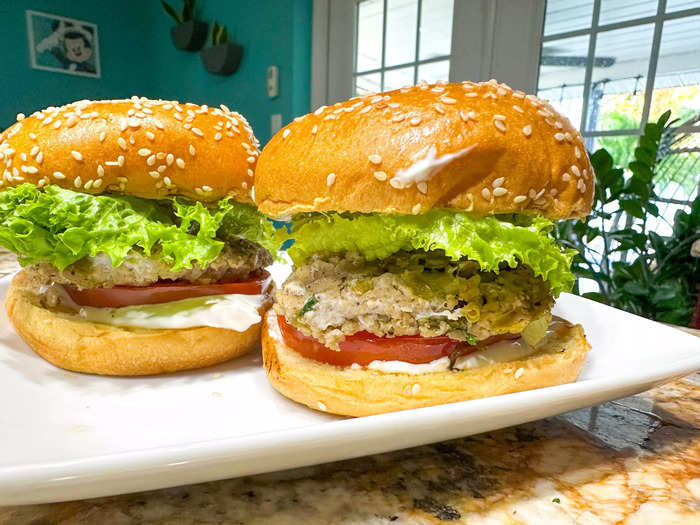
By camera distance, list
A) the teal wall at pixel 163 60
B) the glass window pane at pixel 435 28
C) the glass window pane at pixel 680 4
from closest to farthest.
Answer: the glass window pane at pixel 680 4 → the glass window pane at pixel 435 28 → the teal wall at pixel 163 60

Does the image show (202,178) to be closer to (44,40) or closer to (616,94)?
(616,94)

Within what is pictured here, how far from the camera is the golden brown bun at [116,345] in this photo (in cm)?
144

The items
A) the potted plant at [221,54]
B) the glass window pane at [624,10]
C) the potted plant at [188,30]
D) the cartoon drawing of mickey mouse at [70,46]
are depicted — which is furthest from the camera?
the cartoon drawing of mickey mouse at [70,46]

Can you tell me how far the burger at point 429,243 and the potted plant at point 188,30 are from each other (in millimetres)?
4711

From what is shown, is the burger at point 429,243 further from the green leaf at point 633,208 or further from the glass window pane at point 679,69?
the glass window pane at point 679,69

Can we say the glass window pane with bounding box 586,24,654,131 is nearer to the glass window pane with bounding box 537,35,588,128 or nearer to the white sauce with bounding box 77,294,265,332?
the glass window pane with bounding box 537,35,588,128

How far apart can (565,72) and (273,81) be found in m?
2.50

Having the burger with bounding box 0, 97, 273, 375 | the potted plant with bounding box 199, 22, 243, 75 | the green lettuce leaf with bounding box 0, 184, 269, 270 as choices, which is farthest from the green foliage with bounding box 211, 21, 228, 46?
the green lettuce leaf with bounding box 0, 184, 269, 270

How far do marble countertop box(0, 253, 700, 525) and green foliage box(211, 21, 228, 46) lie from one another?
15.9 ft

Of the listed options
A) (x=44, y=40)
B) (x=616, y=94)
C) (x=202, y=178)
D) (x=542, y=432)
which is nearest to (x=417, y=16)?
(x=616, y=94)

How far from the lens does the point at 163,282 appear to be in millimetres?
1562

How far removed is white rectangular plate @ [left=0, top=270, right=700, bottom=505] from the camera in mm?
759

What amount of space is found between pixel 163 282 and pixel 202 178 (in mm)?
355

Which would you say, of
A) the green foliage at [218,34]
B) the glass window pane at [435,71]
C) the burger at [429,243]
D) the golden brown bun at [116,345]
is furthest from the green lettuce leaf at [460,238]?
the green foliage at [218,34]
